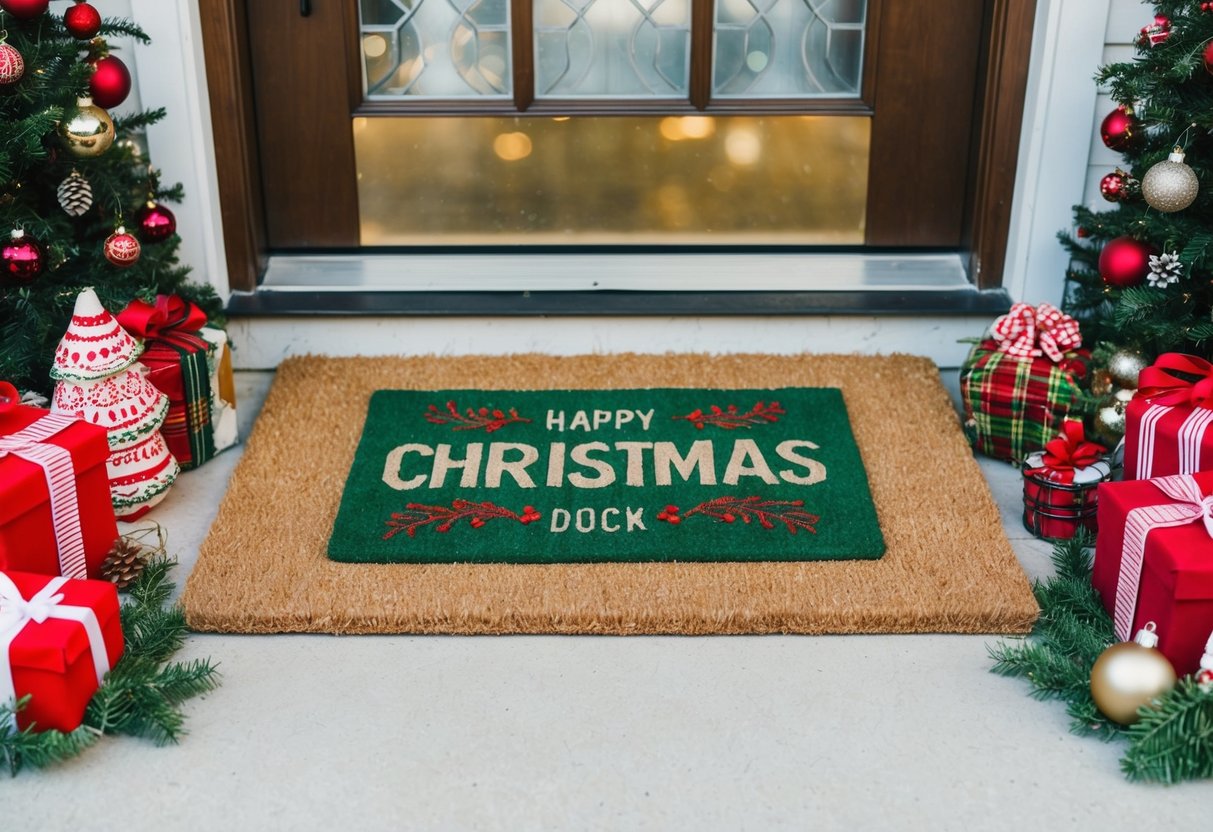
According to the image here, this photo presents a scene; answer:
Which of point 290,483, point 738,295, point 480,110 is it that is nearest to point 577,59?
point 480,110

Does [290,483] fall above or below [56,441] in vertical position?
below

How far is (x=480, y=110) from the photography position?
10.0 feet

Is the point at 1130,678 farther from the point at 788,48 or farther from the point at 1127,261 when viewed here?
the point at 788,48

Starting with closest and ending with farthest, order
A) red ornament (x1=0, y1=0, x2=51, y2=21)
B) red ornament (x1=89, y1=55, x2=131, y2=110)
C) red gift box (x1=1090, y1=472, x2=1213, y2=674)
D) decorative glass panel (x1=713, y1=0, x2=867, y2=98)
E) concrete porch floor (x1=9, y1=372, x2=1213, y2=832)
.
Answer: concrete porch floor (x1=9, y1=372, x2=1213, y2=832), red gift box (x1=1090, y1=472, x2=1213, y2=674), red ornament (x1=0, y1=0, x2=51, y2=21), red ornament (x1=89, y1=55, x2=131, y2=110), decorative glass panel (x1=713, y1=0, x2=867, y2=98)

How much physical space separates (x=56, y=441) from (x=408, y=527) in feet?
2.09

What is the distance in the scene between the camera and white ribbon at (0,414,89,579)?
2.09m

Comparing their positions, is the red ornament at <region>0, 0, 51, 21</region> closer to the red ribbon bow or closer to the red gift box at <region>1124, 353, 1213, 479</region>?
the red ribbon bow

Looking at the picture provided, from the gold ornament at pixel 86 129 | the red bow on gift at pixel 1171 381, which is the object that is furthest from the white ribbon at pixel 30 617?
the red bow on gift at pixel 1171 381

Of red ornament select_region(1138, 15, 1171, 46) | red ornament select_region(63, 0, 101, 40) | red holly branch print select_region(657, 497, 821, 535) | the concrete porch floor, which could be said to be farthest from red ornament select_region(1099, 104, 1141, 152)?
red ornament select_region(63, 0, 101, 40)

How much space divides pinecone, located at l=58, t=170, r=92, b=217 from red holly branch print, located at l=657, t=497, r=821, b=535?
1.32m

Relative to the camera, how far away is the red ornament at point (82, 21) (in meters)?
2.44

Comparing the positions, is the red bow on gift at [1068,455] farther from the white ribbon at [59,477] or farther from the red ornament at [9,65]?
the red ornament at [9,65]

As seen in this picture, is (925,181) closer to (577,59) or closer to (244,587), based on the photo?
(577,59)

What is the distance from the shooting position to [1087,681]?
1968mm
